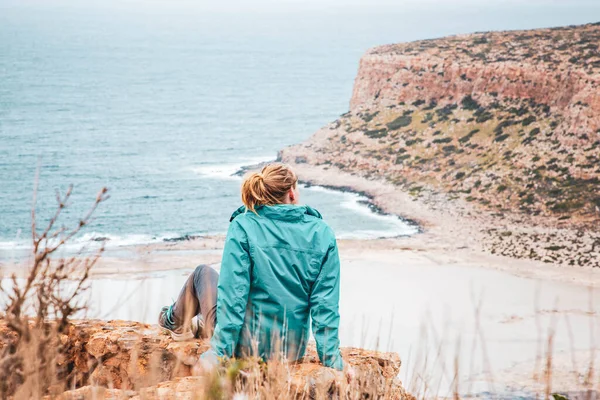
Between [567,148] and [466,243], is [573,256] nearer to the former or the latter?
[466,243]

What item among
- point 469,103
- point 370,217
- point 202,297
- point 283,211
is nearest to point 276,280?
point 283,211

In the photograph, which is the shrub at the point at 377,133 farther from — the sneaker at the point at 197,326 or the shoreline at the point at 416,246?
the sneaker at the point at 197,326

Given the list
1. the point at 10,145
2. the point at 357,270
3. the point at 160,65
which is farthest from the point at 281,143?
the point at 160,65

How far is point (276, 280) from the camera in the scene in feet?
10.8

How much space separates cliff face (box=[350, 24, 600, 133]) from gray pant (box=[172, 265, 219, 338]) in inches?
1688

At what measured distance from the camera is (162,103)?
99875mm

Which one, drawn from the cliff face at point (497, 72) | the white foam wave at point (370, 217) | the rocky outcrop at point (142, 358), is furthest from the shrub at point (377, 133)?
the rocky outcrop at point (142, 358)

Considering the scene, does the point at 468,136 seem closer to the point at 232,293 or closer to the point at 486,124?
the point at 486,124

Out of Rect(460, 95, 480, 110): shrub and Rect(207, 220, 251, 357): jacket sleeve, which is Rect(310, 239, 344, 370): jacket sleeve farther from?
Rect(460, 95, 480, 110): shrub

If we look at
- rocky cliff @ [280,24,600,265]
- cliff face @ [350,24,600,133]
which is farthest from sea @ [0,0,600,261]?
cliff face @ [350,24,600,133]

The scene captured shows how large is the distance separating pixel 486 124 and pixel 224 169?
19.7 metres

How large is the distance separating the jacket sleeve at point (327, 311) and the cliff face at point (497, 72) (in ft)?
141

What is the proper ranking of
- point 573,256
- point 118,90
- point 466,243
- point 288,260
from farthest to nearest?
Result: point 118,90
point 466,243
point 573,256
point 288,260

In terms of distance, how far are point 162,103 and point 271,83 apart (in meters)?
33.4
